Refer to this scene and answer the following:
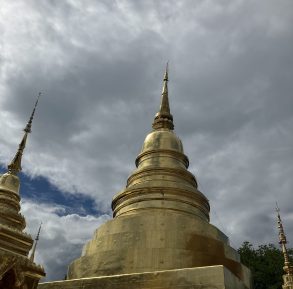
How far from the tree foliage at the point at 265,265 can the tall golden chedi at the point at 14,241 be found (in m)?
12.9

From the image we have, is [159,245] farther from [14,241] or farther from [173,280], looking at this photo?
[14,241]

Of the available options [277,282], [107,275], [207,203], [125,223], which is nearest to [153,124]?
[207,203]

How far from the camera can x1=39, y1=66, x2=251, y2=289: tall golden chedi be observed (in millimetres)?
7352

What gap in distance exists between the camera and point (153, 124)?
14094 mm

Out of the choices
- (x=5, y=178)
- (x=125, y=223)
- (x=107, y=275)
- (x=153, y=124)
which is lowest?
(x=107, y=275)

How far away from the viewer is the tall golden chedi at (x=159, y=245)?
24.1 ft

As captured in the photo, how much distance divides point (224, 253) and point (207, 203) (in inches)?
82.2

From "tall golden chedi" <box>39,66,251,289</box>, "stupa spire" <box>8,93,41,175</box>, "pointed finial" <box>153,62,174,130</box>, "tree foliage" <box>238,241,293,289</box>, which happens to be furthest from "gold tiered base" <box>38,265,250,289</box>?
"tree foliage" <box>238,241,293,289</box>

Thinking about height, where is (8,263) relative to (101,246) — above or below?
below

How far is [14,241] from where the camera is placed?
8.00 metres

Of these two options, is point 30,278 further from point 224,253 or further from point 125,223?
point 224,253

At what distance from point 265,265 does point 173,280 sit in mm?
13742

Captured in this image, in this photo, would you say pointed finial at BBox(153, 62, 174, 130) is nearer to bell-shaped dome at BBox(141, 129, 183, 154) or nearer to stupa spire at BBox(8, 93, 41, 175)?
bell-shaped dome at BBox(141, 129, 183, 154)

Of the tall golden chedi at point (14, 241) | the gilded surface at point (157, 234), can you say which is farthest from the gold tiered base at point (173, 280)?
the tall golden chedi at point (14, 241)
